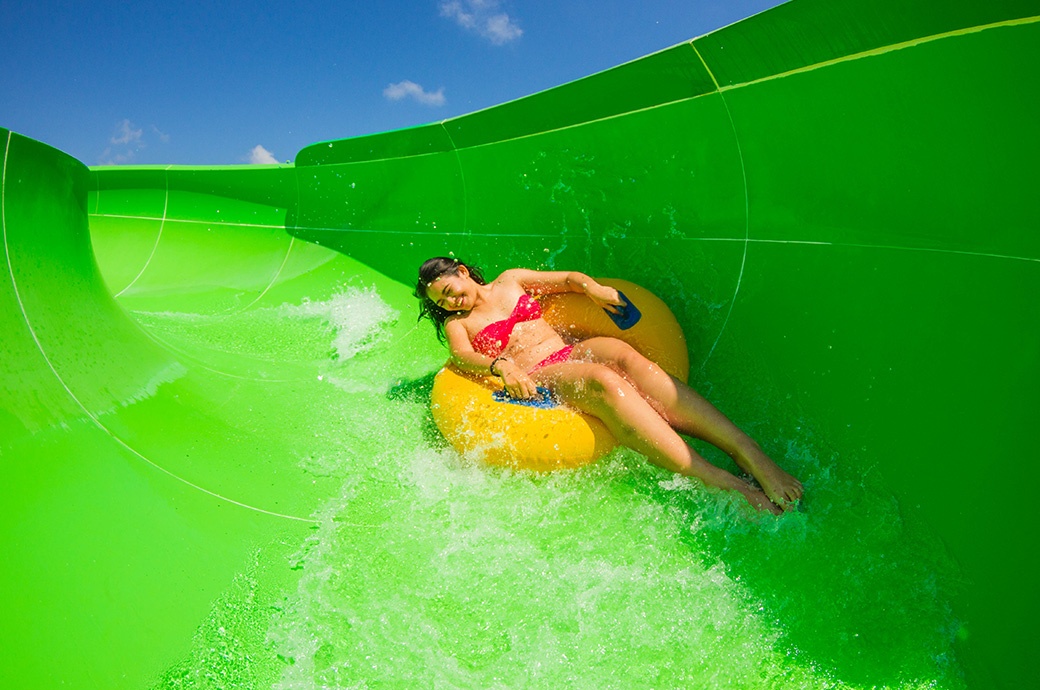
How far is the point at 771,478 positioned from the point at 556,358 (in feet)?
3.01

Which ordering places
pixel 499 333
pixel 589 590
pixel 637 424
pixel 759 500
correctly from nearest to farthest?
pixel 589 590 < pixel 759 500 < pixel 637 424 < pixel 499 333

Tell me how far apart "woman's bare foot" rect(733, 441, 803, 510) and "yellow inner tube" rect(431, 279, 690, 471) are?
43 cm

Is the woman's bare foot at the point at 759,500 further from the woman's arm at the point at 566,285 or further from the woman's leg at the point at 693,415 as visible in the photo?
the woman's arm at the point at 566,285

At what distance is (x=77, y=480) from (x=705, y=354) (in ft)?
7.24

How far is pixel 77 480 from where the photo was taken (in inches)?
73.6

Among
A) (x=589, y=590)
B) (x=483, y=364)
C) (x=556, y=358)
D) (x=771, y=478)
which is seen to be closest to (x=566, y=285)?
(x=556, y=358)

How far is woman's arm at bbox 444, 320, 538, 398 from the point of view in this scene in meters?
2.42

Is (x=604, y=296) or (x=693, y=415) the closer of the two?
(x=693, y=415)

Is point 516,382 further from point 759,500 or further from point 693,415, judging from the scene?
point 759,500

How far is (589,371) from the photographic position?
2.27 metres

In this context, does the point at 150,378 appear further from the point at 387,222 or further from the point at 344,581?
the point at 387,222

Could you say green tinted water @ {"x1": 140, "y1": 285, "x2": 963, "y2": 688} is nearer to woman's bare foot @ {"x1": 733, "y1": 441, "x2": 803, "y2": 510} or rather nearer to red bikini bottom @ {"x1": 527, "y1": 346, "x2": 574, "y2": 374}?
woman's bare foot @ {"x1": 733, "y1": 441, "x2": 803, "y2": 510}

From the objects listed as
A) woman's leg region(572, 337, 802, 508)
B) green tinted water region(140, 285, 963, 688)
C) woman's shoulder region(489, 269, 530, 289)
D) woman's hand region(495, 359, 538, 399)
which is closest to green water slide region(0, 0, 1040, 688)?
green tinted water region(140, 285, 963, 688)

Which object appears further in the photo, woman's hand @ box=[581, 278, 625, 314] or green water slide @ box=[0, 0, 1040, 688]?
woman's hand @ box=[581, 278, 625, 314]
